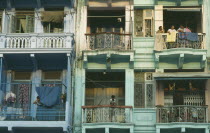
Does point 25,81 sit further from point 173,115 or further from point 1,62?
point 173,115

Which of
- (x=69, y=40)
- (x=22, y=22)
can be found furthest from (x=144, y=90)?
(x=22, y=22)

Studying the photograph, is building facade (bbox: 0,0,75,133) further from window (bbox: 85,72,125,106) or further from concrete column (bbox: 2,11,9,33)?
window (bbox: 85,72,125,106)

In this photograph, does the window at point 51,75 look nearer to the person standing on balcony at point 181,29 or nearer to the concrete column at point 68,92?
the concrete column at point 68,92

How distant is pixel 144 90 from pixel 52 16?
6156 millimetres

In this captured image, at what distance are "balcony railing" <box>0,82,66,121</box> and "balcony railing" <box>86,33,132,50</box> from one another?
264 cm

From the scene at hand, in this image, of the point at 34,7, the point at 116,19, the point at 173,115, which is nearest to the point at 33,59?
the point at 34,7

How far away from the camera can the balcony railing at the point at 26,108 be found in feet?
82.0

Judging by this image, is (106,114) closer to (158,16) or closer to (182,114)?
(182,114)

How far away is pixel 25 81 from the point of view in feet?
86.5

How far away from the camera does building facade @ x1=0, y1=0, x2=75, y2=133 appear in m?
24.7

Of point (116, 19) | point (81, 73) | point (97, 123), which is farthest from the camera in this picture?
point (116, 19)

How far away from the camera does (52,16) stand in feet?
86.7

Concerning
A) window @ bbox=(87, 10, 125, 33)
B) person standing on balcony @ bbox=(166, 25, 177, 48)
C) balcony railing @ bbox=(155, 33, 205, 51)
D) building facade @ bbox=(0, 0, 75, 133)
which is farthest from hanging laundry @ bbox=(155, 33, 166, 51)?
building facade @ bbox=(0, 0, 75, 133)

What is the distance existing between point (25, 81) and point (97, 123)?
15.9ft
